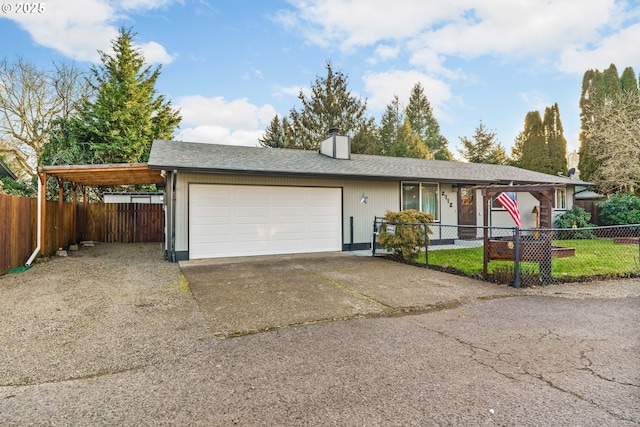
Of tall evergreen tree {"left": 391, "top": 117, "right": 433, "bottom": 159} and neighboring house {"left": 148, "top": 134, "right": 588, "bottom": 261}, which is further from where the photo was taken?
tall evergreen tree {"left": 391, "top": 117, "right": 433, "bottom": 159}

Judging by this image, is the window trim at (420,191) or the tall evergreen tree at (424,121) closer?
the window trim at (420,191)

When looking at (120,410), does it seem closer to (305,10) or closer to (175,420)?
(175,420)

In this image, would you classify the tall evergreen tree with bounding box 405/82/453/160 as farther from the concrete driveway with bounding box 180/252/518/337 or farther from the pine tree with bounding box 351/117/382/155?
the concrete driveway with bounding box 180/252/518/337

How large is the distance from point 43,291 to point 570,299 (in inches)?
334

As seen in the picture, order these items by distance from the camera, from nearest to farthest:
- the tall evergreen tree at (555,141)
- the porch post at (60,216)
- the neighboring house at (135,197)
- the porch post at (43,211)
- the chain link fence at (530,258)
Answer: the chain link fence at (530,258) → the porch post at (43,211) → the porch post at (60,216) → the neighboring house at (135,197) → the tall evergreen tree at (555,141)

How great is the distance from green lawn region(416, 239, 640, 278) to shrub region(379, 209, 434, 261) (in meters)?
0.34

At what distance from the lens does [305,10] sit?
9938 mm

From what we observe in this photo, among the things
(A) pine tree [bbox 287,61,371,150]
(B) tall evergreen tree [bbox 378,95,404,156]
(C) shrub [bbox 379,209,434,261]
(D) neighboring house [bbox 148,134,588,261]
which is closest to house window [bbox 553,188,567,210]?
(D) neighboring house [bbox 148,134,588,261]

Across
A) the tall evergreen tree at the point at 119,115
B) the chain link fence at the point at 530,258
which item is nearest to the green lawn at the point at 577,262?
the chain link fence at the point at 530,258

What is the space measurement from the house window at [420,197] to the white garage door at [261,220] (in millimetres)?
2667

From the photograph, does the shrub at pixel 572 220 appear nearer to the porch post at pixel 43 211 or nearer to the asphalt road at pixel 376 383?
the asphalt road at pixel 376 383

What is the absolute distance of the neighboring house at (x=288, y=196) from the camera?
9.22 meters

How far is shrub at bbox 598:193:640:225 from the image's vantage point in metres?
13.7

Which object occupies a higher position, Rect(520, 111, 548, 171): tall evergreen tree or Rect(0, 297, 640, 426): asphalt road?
Rect(520, 111, 548, 171): tall evergreen tree
